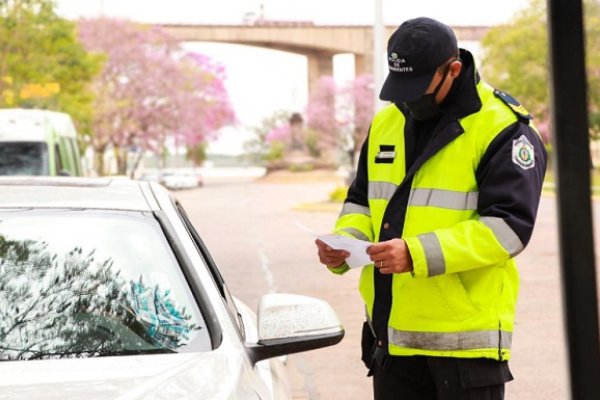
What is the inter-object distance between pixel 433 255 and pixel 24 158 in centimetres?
1389

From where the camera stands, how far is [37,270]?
3568mm

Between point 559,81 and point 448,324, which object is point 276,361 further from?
point 559,81

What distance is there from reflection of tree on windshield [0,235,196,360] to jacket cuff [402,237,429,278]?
0.66m

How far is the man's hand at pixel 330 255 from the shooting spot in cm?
346

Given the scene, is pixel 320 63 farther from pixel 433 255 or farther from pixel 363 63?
pixel 433 255

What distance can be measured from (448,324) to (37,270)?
1.22 m

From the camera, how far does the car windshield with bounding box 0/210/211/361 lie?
332 cm

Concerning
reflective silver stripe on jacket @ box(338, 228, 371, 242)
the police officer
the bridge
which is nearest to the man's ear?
the police officer

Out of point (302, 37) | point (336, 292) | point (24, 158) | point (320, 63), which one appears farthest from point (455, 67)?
point (320, 63)

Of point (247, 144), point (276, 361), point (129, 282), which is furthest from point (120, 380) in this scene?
point (247, 144)

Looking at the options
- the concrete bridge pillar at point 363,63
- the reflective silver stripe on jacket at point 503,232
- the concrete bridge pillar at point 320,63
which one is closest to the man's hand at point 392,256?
the reflective silver stripe on jacket at point 503,232

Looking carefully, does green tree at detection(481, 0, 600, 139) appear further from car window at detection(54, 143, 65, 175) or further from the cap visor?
the cap visor

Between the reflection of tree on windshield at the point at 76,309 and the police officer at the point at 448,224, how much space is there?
0.52 metres

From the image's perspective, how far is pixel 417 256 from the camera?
3.24 m
